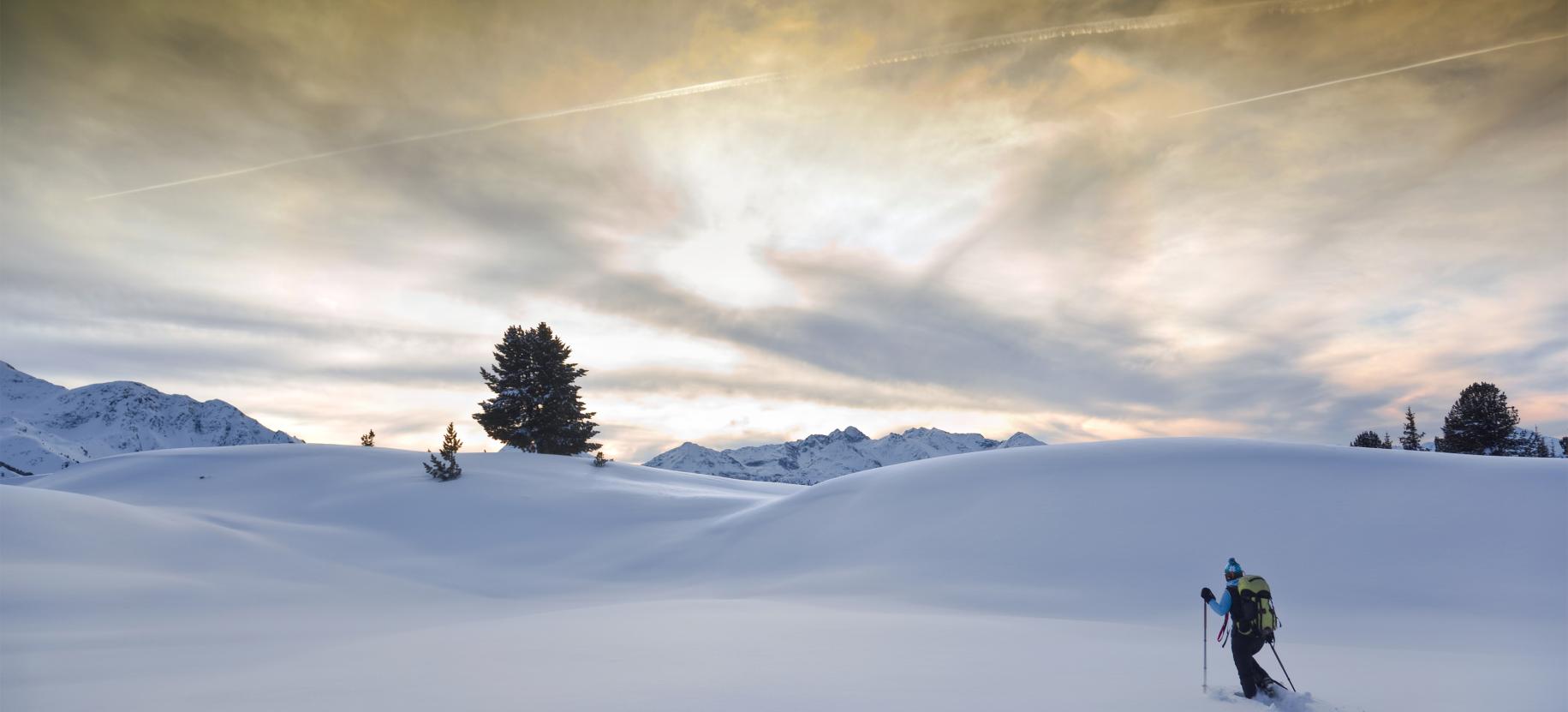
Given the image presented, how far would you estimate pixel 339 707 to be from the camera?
25.2 ft

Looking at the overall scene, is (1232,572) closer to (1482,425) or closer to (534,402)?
(534,402)

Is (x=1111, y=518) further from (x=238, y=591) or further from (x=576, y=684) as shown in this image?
(x=238, y=591)

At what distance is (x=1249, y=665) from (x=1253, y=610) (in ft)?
2.30

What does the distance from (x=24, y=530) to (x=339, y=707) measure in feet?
50.8

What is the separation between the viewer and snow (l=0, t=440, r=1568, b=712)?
8828 millimetres

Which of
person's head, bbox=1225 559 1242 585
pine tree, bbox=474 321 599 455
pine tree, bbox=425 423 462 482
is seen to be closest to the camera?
person's head, bbox=1225 559 1242 585

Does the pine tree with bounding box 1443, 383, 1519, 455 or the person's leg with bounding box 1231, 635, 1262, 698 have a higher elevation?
the pine tree with bounding box 1443, 383, 1519, 455

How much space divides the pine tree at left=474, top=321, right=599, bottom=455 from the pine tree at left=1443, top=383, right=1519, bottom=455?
70082 millimetres

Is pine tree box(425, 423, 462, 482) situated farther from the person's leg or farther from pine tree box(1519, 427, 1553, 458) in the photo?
pine tree box(1519, 427, 1553, 458)

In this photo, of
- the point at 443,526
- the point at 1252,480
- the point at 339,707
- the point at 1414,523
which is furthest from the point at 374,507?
the point at 1414,523

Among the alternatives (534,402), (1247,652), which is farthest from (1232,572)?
(534,402)

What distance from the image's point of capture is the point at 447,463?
3123cm

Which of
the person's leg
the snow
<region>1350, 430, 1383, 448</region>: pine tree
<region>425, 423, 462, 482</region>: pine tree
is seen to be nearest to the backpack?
the person's leg

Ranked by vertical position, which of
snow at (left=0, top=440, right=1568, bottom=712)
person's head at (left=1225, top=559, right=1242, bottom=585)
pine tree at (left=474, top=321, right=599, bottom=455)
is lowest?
snow at (left=0, top=440, right=1568, bottom=712)
